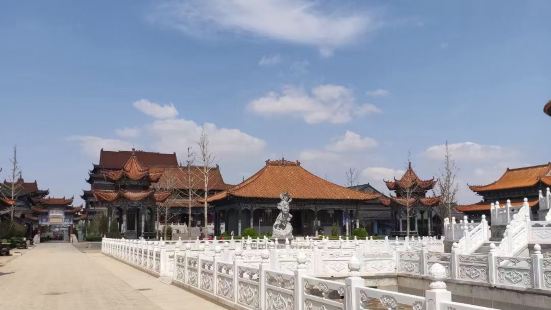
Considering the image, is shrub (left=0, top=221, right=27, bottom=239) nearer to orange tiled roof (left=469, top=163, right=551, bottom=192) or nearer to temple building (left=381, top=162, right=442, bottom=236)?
temple building (left=381, top=162, right=442, bottom=236)

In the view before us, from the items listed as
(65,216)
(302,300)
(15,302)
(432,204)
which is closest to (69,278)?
(15,302)

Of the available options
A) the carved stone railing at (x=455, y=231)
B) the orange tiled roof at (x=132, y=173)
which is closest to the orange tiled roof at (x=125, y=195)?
the orange tiled roof at (x=132, y=173)

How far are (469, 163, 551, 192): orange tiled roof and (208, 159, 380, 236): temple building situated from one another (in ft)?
34.5

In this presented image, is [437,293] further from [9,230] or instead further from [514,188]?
[514,188]

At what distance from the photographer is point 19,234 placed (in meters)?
46.0

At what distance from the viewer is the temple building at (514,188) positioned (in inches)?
1732

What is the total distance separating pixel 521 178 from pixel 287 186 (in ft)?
68.2

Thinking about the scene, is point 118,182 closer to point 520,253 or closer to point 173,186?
point 173,186

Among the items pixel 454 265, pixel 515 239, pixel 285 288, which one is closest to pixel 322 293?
pixel 285 288

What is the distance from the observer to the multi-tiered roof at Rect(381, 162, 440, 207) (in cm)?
5319

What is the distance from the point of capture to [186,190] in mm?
64062

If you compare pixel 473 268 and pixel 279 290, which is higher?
pixel 279 290

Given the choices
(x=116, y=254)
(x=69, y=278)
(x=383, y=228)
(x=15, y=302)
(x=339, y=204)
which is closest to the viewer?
(x=15, y=302)

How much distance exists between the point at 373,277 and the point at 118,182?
3638 centimetres
